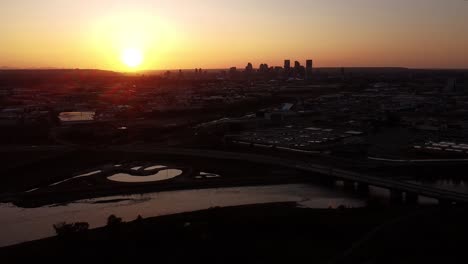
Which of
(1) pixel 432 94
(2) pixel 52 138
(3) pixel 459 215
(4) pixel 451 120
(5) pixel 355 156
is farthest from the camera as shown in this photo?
(1) pixel 432 94

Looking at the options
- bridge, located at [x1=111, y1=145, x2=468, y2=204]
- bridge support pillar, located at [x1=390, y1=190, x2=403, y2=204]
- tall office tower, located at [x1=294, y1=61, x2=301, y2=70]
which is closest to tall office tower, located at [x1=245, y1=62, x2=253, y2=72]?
tall office tower, located at [x1=294, y1=61, x2=301, y2=70]

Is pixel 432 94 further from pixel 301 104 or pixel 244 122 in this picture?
pixel 244 122

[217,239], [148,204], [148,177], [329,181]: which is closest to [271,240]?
[217,239]

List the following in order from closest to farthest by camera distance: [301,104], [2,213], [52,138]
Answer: [2,213]
[52,138]
[301,104]

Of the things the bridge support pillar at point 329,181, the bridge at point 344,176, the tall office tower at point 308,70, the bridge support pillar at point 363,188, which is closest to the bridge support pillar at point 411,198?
the bridge at point 344,176

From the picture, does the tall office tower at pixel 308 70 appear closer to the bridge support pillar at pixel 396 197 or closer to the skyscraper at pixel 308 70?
the skyscraper at pixel 308 70

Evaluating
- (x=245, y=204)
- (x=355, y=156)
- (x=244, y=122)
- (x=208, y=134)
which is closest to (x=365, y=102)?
(x=244, y=122)

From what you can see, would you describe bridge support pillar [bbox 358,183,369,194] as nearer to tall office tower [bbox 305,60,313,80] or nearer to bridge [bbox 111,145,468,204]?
bridge [bbox 111,145,468,204]
